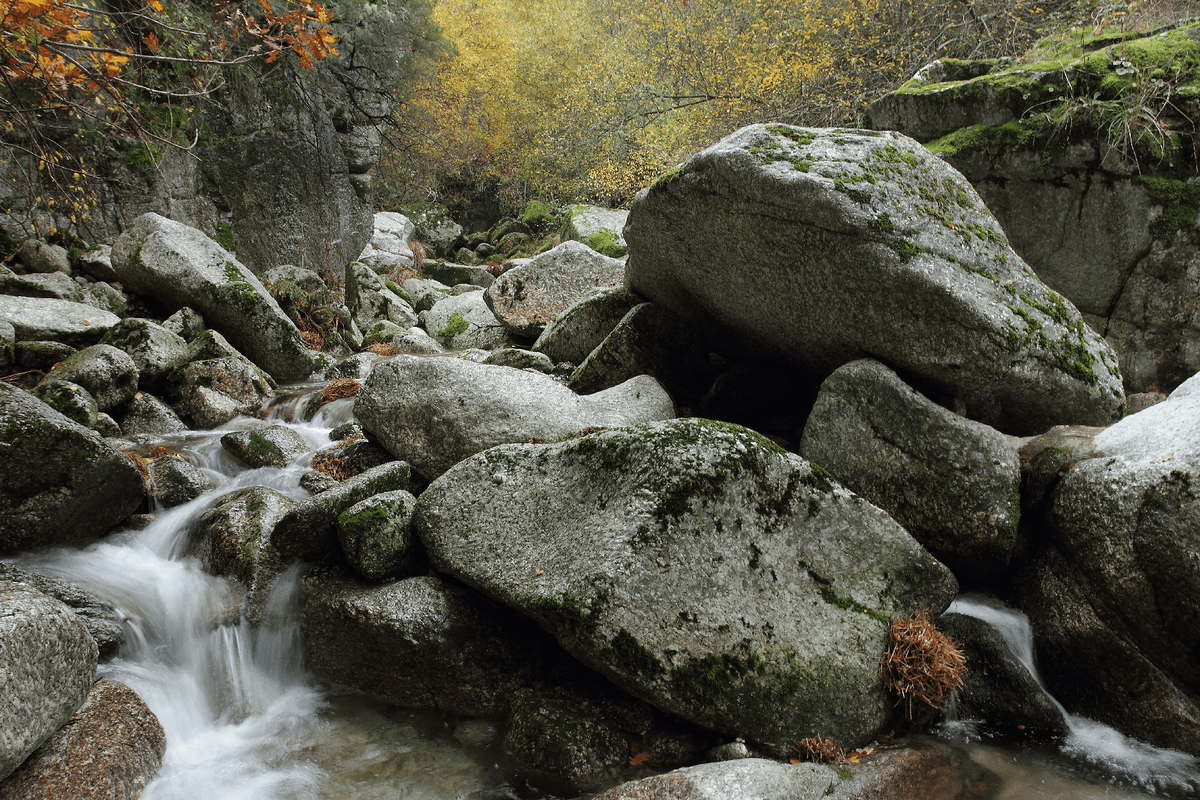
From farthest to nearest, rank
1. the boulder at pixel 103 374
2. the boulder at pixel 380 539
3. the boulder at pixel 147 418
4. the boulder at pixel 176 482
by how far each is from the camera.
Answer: the boulder at pixel 147 418 < the boulder at pixel 103 374 < the boulder at pixel 176 482 < the boulder at pixel 380 539

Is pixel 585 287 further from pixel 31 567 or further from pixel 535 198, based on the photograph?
pixel 535 198

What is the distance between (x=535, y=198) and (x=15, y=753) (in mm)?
33793

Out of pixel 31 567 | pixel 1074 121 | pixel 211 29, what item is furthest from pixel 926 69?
pixel 211 29

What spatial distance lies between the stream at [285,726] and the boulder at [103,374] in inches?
134

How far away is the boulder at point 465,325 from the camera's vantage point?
536 inches

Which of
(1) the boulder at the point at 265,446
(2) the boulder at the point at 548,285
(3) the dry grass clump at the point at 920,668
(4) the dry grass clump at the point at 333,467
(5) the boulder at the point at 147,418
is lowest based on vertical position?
(3) the dry grass clump at the point at 920,668

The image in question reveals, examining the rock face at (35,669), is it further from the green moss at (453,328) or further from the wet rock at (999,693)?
the green moss at (453,328)

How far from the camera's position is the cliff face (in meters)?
7.79

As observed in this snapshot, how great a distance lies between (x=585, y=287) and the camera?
12.2 metres

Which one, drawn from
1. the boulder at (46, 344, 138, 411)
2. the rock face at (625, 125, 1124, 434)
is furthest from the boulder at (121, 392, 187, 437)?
the rock face at (625, 125, 1124, 434)

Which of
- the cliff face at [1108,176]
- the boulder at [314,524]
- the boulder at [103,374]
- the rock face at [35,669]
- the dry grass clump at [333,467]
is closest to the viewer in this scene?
the rock face at [35,669]

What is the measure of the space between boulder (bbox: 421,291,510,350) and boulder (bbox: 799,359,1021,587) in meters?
8.40

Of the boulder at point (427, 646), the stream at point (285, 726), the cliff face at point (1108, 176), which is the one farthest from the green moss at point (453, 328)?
the boulder at point (427, 646)

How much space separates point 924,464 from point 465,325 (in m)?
12.0
